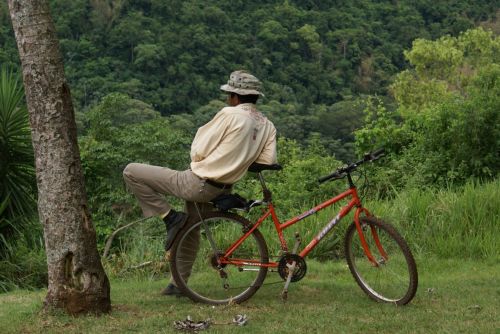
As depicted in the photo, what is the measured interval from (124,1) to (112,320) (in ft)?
240

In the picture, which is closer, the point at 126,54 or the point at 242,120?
the point at 242,120

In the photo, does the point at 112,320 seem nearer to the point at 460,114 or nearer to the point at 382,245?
the point at 382,245

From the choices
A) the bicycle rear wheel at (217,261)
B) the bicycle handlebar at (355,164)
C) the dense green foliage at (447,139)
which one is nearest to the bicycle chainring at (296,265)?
the bicycle rear wheel at (217,261)

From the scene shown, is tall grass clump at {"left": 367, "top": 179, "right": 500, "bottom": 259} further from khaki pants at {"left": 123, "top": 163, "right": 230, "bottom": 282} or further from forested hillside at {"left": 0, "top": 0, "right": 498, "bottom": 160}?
forested hillside at {"left": 0, "top": 0, "right": 498, "bottom": 160}

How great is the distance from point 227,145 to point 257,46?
70.4 meters

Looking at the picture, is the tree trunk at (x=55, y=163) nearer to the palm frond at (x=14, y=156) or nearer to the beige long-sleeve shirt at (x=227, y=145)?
the beige long-sleeve shirt at (x=227, y=145)

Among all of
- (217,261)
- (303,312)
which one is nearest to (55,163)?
(217,261)

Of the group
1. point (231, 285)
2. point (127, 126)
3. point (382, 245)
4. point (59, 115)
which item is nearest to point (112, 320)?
point (231, 285)

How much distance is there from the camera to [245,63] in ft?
235

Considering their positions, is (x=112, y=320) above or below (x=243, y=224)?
below

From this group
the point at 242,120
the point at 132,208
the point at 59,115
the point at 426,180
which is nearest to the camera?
the point at 59,115

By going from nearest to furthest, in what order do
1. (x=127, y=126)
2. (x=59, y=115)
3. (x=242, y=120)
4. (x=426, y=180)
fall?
(x=59, y=115) → (x=242, y=120) → (x=426, y=180) → (x=127, y=126)

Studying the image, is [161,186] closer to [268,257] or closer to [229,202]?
[229,202]

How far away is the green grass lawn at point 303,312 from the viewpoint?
186 inches
